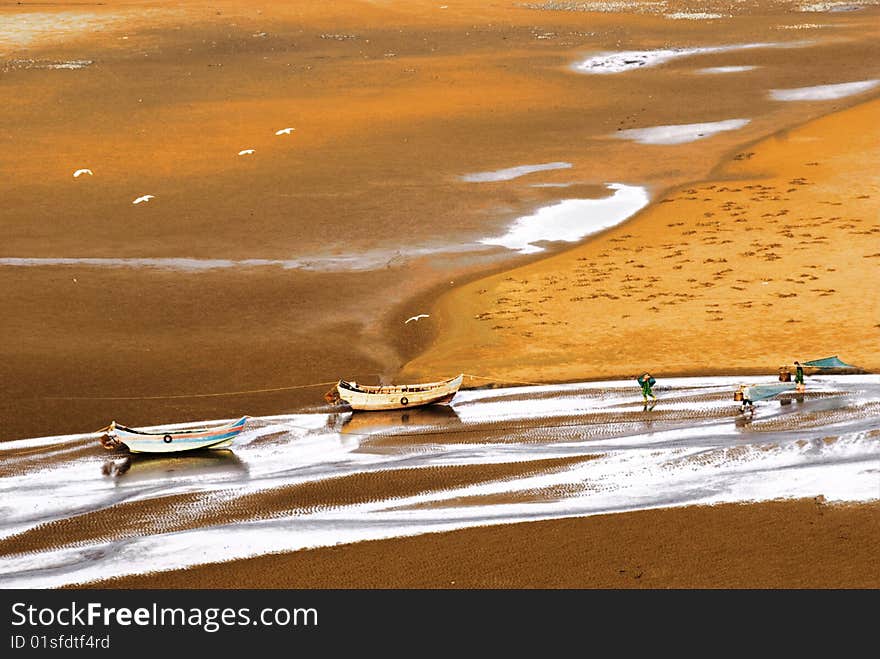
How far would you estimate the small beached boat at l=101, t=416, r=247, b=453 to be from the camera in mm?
Result: 27312

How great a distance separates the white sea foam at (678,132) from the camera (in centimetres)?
5547

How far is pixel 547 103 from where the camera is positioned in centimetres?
6159

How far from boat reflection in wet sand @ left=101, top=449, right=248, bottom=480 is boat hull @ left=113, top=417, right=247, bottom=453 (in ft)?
0.50

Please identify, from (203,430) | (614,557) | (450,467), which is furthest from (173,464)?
(614,557)

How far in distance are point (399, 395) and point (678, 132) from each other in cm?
3063

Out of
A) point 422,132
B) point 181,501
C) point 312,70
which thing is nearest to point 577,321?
point 181,501

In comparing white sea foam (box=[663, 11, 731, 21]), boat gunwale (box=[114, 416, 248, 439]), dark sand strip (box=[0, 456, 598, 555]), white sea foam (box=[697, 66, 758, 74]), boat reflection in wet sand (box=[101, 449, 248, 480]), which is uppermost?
white sea foam (box=[663, 11, 731, 21])

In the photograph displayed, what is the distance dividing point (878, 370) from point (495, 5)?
66.3 metres

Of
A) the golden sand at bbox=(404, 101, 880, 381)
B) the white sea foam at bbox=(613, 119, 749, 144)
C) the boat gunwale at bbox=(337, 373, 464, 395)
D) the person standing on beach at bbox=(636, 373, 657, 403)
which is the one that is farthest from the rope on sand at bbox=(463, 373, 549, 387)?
the white sea foam at bbox=(613, 119, 749, 144)

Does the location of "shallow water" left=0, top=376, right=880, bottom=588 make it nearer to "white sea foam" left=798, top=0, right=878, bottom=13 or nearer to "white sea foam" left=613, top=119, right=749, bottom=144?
"white sea foam" left=613, top=119, right=749, bottom=144

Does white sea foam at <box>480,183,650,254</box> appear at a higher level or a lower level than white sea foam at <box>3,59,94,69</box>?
lower

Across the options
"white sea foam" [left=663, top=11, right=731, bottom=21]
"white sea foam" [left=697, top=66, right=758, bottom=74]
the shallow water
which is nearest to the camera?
the shallow water

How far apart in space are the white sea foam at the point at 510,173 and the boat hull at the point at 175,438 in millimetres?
23959

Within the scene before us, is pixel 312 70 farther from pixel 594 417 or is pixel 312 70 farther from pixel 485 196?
pixel 594 417
